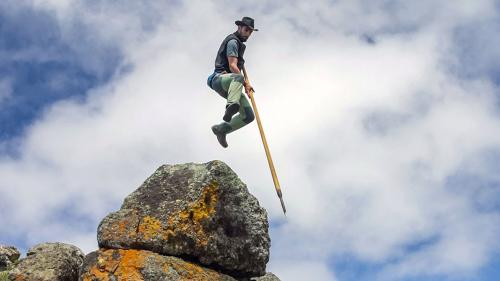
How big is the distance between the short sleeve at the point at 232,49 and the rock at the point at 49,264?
6247 millimetres

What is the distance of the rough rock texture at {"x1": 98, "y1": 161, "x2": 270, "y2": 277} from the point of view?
11.3 m

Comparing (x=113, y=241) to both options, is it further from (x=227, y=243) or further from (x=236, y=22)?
(x=236, y=22)

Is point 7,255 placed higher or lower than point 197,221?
higher

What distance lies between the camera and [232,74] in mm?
14297

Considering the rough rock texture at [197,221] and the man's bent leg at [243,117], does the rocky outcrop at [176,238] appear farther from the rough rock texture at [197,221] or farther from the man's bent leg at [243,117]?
the man's bent leg at [243,117]

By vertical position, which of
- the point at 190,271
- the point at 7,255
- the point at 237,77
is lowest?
the point at 190,271

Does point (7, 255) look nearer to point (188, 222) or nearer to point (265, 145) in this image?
point (188, 222)

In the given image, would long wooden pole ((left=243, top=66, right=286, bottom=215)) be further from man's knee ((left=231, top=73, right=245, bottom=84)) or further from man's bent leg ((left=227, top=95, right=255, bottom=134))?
man's knee ((left=231, top=73, right=245, bottom=84))

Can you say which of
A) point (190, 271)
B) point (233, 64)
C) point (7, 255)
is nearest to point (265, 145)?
point (233, 64)

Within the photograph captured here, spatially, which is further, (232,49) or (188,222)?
(232,49)

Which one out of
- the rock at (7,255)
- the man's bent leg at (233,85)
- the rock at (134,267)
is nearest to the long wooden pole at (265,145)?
the man's bent leg at (233,85)

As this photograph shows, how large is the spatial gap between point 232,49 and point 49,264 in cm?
692

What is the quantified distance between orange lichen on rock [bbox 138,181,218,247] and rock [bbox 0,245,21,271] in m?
9.23

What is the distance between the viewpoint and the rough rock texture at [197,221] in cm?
1126
